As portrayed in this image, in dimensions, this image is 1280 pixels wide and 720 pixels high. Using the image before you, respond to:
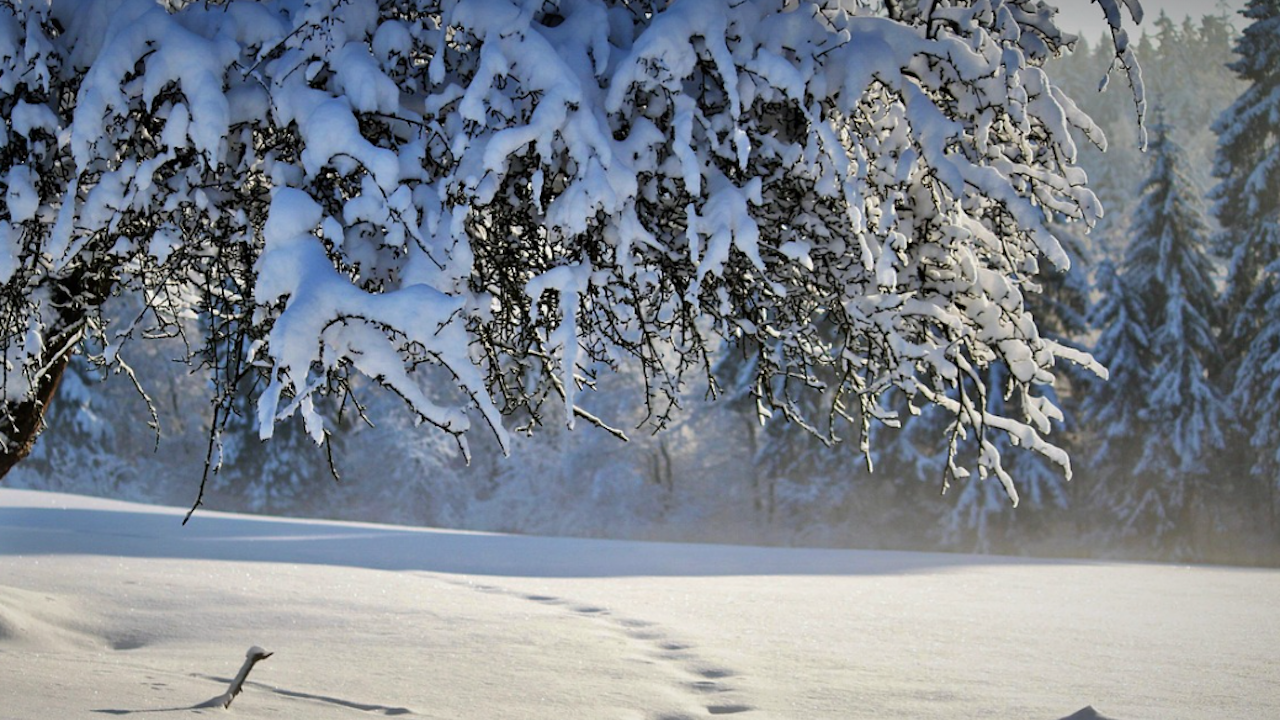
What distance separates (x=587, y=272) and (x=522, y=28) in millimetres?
904

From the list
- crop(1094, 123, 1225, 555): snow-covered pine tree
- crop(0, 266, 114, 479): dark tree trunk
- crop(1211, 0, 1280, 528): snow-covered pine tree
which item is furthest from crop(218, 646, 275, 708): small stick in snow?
crop(1094, 123, 1225, 555): snow-covered pine tree

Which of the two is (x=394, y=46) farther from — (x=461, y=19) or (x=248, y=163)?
(x=248, y=163)

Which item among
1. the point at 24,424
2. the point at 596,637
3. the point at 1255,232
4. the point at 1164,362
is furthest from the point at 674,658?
the point at 1255,232

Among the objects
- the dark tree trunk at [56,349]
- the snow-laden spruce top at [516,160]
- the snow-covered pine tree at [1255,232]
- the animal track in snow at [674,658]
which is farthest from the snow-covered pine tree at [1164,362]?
the dark tree trunk at [56,349]

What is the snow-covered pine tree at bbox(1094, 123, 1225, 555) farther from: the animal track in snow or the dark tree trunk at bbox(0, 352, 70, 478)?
the dark tree trunk at bbox(0, 352, 70, 478)

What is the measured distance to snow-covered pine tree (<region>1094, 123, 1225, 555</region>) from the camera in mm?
28109

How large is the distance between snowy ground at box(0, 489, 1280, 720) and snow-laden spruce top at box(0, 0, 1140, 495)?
2.06 m

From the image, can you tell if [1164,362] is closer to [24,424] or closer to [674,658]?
[674,658]

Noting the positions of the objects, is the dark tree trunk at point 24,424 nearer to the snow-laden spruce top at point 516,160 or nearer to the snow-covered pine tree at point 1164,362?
the snow-laden spruce top at point 516,160

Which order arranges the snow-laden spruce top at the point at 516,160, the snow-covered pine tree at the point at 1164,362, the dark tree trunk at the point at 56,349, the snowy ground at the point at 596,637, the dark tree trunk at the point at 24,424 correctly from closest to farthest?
the snow-laden spruce top at the point at 516,160
the dark tree trunk at the point at 56,349
the dark tree trunk at the point at 24,424
the snowy ground at the point at 596,637
the snow-covered pine tree at the point at 1164,362

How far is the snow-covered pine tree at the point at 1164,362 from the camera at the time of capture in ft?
92.2

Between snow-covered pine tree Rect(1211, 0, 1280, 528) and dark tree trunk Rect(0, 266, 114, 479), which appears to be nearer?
dark tree trunk Rect(0, 266, 114, 479)

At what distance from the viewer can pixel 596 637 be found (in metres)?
8.05

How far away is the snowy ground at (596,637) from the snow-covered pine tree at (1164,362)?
15.7 meters
